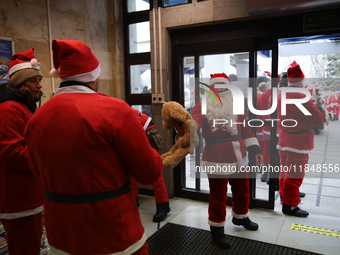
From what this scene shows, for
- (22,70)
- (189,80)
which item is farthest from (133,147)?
(189,80)

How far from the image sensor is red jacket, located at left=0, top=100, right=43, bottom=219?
6.18 ft

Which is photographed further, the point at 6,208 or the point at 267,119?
the point at 267,119

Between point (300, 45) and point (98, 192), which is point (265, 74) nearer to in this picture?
point (300, 45)

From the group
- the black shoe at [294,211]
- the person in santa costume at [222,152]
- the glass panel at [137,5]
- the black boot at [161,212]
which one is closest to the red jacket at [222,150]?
the person in santa costume at [222,152]

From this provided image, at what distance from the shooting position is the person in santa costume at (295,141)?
3.23 m

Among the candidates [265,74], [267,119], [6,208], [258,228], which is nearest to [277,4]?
[265,74]

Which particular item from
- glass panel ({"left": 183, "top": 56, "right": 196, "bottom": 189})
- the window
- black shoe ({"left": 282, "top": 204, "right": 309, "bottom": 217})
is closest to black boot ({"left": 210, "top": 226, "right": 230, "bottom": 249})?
black shoe ({"left": 282, "top": 204, "right": 309, "bottom": 217})

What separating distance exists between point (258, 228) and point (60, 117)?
253cm

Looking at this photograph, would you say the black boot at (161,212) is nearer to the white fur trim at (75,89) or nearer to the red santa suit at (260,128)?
the red santa suit at (260,128)

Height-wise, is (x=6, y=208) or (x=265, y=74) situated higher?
(x=265, y=74)

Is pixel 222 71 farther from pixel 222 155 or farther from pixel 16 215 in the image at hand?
pixel 16 215

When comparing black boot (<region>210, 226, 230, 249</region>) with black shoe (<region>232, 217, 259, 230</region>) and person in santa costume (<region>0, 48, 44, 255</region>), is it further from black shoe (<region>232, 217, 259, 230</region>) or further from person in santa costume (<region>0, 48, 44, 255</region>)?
person in santa costume (<region>0, 48, 44, 255</region>)

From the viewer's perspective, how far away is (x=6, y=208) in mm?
1977

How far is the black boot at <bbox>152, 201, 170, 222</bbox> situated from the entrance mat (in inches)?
9.7
